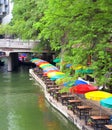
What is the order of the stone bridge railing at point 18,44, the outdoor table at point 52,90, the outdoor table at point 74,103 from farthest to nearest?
the stone bridge railing at point 18,44 → the outdoor table at point 52,90 → the outdoor table at point 74,103

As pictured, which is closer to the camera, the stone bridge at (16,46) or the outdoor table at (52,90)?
the outdoor table at (52,90)

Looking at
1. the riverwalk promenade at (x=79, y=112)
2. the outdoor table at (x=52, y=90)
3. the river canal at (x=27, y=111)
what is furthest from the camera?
the outdoor table at (x=52, y=90)

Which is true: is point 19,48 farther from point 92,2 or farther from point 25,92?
point 92,2

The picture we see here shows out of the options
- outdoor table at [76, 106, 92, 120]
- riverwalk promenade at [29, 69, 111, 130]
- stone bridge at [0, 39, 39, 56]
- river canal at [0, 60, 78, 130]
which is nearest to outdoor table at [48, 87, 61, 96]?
riverwalk promenade at [29, 69, 111, 130]

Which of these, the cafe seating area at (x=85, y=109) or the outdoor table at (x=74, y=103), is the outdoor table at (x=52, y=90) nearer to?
the cafe seating area at (x=85, y=109)

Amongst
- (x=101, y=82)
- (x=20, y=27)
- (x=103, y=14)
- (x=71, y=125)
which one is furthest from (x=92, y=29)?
(x=20, y=27)

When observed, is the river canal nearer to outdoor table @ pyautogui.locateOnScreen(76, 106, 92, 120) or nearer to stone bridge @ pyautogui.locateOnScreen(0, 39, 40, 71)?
outdoor table @ pyautogui.locateOnScreen(76, 106, 92, 120)

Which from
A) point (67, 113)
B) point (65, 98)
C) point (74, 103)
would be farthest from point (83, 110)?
point (65, 98)

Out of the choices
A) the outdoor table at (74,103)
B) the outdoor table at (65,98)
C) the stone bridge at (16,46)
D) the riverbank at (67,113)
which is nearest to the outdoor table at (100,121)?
the riverbank at (67,113)

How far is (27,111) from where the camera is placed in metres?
26.7

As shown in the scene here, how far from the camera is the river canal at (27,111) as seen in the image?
74.3 feet

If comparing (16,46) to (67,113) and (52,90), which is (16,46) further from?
(67,113)

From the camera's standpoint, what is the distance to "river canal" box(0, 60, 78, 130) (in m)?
22.6

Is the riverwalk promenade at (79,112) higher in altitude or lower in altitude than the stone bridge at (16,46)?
lower
